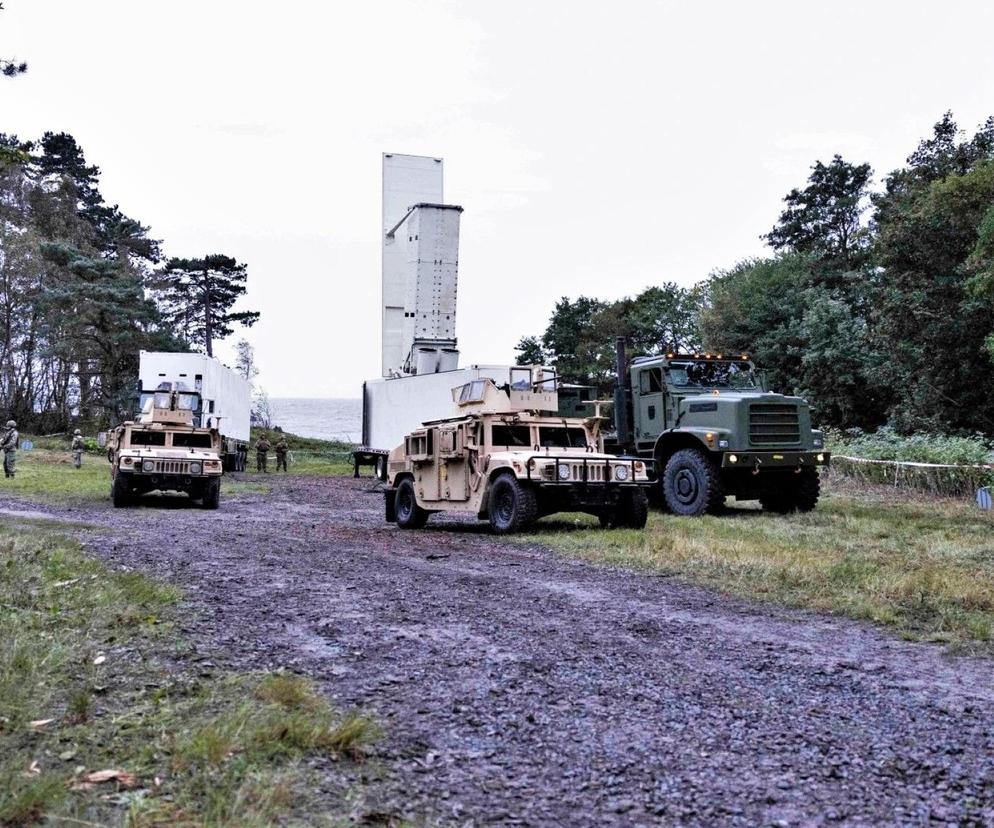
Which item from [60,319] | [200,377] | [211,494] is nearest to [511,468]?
[211,494]

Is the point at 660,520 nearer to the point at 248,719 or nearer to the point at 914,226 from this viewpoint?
the point at 248,719

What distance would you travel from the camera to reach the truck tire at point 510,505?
12.0m

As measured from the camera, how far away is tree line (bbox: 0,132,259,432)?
40781 mm

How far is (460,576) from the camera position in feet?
27.3

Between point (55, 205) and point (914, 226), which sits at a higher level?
point (55, 205)

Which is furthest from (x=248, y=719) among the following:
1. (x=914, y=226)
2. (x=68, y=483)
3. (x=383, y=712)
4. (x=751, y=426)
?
(x=914, y=226)

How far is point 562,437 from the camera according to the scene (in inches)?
530

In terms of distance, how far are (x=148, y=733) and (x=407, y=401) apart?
17.3 metres

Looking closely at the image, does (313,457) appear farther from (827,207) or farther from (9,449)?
(827,207)

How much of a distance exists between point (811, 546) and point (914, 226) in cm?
1689

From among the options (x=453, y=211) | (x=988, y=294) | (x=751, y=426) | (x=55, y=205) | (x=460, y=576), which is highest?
(x=55, y=205)

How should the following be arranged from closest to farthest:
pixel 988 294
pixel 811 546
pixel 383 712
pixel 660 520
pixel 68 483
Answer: pixel 383 712
pixel 811 546
pixel 660 520
pixel 988 294
pixel 68 483

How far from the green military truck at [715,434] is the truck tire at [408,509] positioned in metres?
4.14

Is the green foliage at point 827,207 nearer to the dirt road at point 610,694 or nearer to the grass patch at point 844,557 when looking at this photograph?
the grass patch at point 844,557
